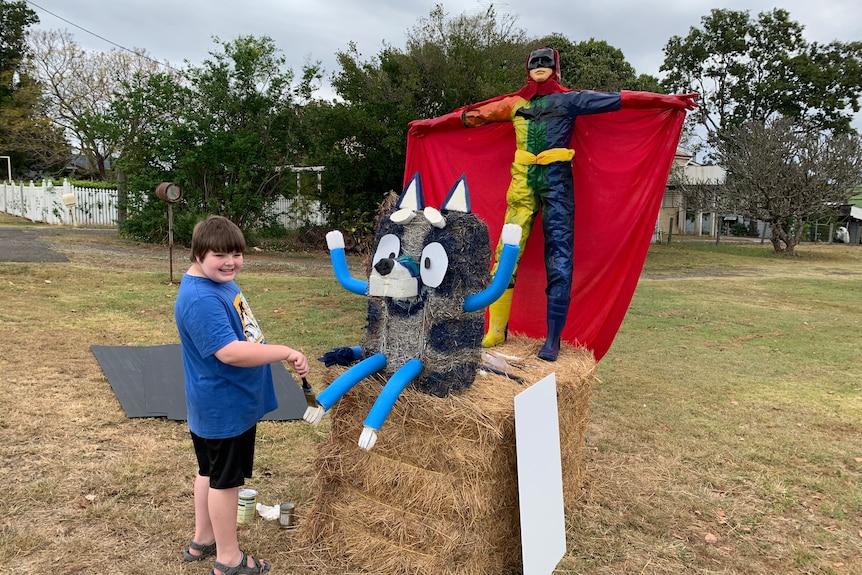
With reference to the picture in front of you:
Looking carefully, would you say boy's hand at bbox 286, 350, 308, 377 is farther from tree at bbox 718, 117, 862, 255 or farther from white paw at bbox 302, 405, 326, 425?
tree at bbox 718, 117, 862, 255

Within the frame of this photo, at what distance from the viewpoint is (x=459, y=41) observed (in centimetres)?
1532

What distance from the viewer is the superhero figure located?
3.60 m

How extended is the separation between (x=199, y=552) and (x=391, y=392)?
1161 millimetres

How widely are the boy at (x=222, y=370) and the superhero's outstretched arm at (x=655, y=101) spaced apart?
97.8 inches

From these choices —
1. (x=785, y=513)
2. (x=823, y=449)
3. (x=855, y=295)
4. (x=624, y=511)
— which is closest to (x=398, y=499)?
(x=624, y=511)

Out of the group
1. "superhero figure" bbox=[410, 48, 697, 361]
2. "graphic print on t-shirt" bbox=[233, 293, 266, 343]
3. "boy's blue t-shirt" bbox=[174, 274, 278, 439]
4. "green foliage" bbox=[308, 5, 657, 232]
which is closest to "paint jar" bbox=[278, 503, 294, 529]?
"boy's blue t-shirt" bbox=[174, 274, 278, 439]

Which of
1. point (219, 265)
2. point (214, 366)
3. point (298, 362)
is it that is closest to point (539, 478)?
point (298, 362)

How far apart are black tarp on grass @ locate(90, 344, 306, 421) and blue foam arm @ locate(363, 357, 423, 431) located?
2.11m

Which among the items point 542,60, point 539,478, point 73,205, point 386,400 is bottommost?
point 539,478

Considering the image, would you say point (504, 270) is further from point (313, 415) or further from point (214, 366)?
point (214, 366)

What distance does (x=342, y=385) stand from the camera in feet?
7.85

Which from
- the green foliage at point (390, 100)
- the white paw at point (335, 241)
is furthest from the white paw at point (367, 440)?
the green foliage at point (390, 100)

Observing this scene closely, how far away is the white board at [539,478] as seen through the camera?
7.93ft

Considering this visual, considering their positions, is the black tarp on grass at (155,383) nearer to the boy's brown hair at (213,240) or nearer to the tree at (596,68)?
the boy's brown hair at (213,240)
